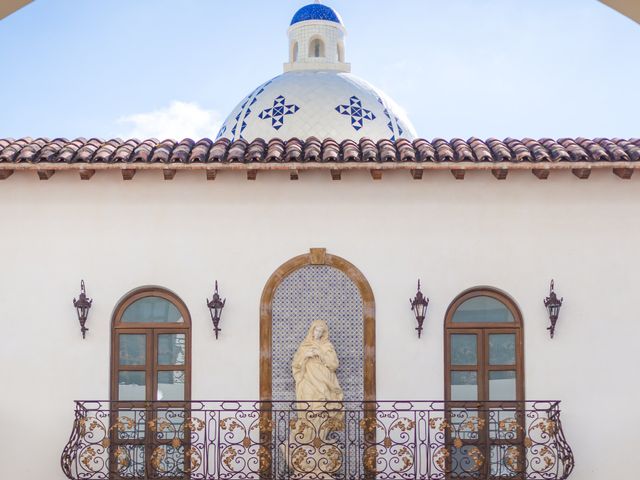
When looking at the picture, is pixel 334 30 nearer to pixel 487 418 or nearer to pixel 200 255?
pixel 200 255

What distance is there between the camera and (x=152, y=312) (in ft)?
37.9

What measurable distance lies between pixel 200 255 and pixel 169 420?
187 cm

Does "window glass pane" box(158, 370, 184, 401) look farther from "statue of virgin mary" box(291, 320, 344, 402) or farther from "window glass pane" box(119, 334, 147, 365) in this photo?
"statue of virgin mary" box(291, 320, 344, 402)

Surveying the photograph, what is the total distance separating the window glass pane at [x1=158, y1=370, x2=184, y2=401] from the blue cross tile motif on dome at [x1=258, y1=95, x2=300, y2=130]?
17.9 feet

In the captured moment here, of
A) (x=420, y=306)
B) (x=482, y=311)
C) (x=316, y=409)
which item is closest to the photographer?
(x=316, y=409)

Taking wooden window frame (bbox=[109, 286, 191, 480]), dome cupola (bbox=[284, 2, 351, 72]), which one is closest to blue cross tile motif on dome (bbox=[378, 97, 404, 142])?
dome cupola (bbox=[284, 2, 351, 72])

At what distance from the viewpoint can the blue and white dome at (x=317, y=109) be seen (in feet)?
51.2

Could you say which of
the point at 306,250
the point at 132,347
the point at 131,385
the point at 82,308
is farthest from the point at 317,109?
the point at 131,385

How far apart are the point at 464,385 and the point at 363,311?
4.62 feet

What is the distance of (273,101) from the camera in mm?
16031

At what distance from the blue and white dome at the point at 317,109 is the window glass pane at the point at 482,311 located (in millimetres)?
4673

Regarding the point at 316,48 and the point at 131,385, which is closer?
the point at 131,385

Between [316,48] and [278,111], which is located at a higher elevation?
[316,48]

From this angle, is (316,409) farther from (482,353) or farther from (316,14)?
(316,14)
